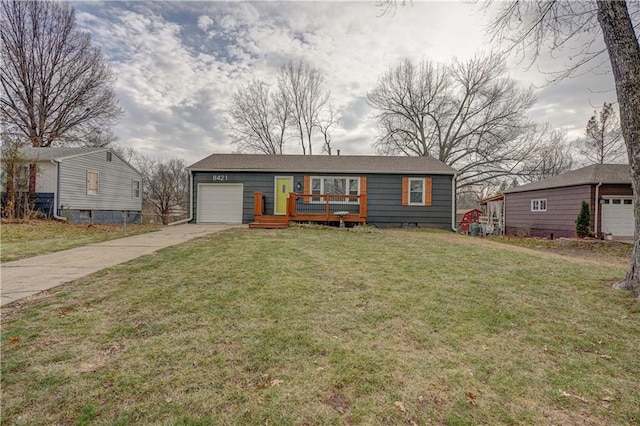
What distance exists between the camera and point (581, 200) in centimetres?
1280

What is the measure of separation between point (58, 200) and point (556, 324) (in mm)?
18065

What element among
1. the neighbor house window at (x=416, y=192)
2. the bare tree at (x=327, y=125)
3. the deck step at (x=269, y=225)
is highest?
the bare tree at (x=327, y=125)

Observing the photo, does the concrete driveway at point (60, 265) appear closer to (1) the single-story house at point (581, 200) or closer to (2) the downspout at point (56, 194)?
(2) the downspout at point (56, 194)

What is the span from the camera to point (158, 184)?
25.6m

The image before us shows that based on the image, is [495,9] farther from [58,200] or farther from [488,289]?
[58,200]

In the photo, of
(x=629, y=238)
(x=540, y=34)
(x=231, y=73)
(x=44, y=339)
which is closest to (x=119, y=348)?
(x=44, y=339)

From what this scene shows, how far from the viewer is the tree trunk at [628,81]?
4.01m

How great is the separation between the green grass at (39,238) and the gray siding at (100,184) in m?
3.37

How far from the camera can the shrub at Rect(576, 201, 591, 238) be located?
12.0 metres

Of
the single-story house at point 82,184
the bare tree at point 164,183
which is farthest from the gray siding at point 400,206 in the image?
the bare tree at point 164,183

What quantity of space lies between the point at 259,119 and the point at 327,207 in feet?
49.3

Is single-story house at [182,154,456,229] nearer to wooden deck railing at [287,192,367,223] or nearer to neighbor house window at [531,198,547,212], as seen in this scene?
wooden deck railing at [287,192,367,223]

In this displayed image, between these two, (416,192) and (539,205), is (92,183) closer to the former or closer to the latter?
(416,192)

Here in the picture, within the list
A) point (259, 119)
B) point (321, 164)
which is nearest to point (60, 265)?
point (321, 164)
